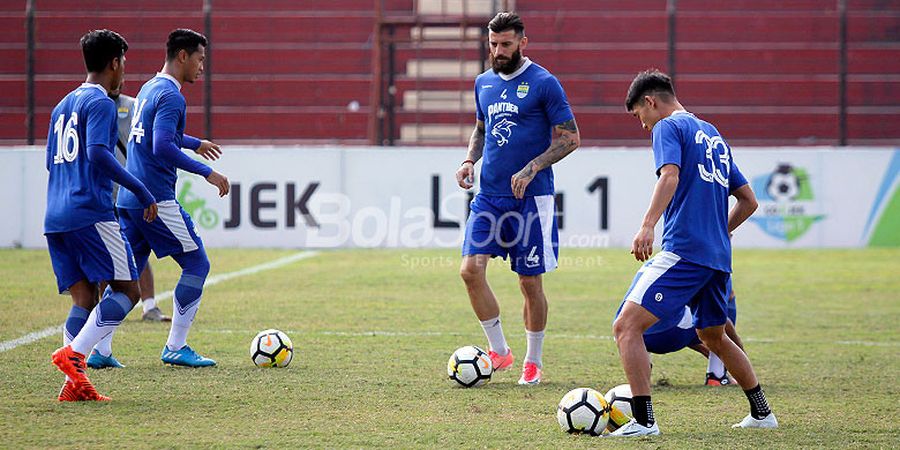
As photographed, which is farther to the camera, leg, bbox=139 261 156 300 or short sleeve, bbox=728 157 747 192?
leg, bbox=139 261 156 300

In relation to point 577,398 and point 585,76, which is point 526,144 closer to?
point 577,398

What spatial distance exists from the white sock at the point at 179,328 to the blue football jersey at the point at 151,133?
2.41 feet

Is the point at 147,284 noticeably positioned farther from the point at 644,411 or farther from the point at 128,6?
the point at 128,6

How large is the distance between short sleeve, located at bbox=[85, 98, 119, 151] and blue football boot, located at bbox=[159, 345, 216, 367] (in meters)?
1.78

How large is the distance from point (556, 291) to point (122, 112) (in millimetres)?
5097

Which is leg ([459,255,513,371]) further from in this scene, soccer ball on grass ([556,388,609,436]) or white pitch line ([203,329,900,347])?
soccer ball on grass ([556,388,609,436])

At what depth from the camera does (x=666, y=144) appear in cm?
557

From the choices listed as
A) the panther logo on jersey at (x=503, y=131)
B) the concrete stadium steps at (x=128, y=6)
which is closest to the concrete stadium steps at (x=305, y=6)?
the concrete stadium steps at (x=128, y=6)

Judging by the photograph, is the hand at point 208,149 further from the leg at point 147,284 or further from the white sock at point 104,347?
the leg at point 147,284

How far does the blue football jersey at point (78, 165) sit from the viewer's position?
251 inches

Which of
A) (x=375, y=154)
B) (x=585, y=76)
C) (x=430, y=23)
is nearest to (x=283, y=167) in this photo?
(x=375, y=154)

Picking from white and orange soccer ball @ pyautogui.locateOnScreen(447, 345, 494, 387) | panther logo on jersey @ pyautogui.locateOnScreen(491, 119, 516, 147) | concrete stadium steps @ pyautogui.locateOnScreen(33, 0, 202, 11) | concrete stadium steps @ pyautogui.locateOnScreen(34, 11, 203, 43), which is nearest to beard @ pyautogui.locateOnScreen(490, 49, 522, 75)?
panther logo on jersey @ pyautogui.locateOnScreen(491, 119, 516, 147)

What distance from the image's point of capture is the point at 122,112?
9578 mm

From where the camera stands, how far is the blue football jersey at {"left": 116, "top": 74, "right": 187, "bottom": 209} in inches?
298
